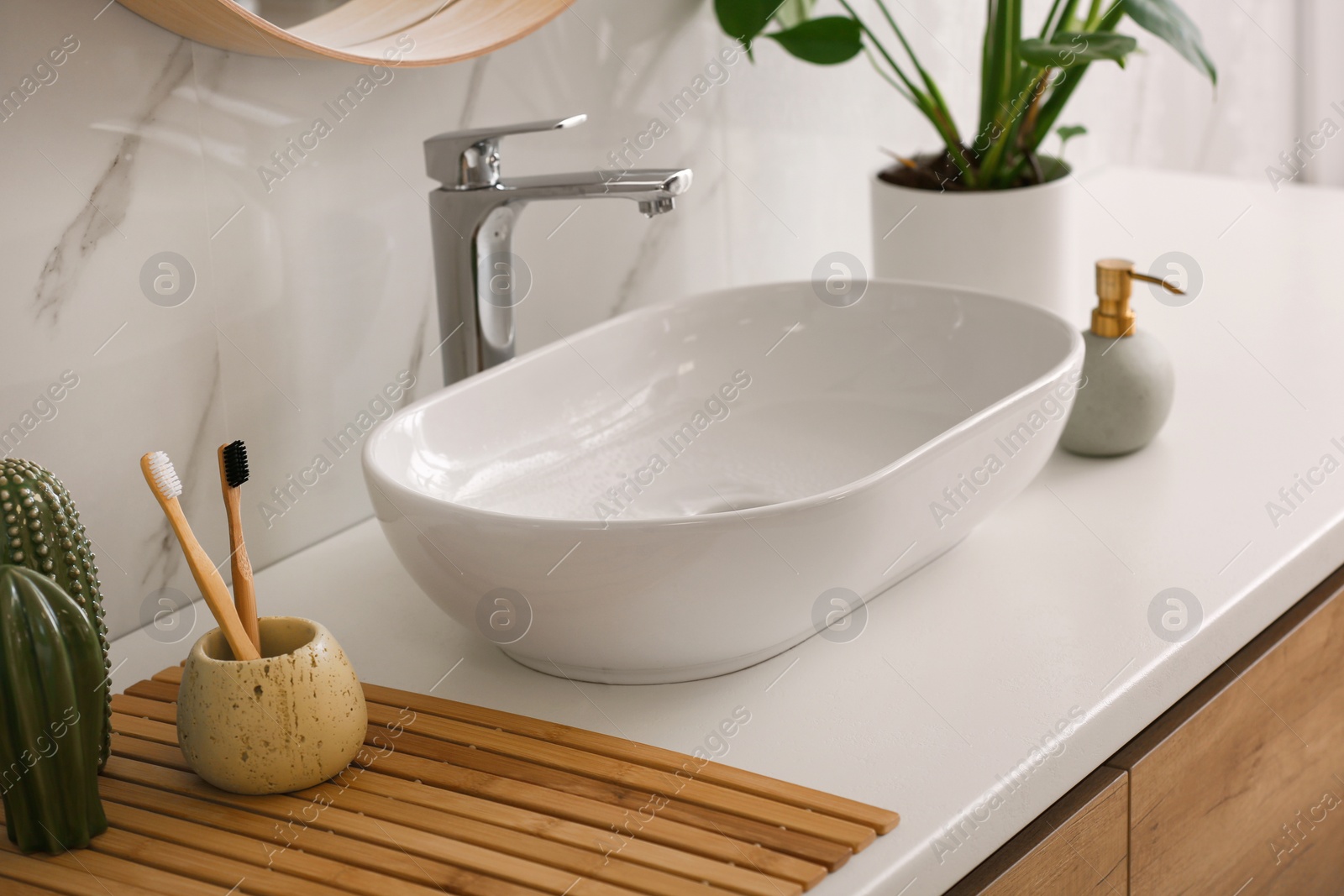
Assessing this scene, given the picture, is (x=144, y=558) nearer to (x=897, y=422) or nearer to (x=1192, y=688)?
(x=897, y=422)

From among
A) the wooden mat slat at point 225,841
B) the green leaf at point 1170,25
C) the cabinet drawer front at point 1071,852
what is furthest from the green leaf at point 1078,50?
the wooden mat slat at point 225,841

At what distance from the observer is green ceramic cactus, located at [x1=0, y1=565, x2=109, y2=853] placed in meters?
0.58

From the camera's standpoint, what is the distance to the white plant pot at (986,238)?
124cm

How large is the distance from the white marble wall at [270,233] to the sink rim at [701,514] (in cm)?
14

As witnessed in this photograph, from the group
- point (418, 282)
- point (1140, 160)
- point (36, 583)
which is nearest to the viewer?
point (36, 583)

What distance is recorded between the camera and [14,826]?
63 cm

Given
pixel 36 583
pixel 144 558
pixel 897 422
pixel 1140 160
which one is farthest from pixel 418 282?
pixel 1140 160

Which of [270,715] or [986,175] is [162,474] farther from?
[986,175]

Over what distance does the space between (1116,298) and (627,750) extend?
619 mm

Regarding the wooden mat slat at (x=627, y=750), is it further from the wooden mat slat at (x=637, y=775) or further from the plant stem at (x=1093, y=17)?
the plant stem at (x=1093, y=17)

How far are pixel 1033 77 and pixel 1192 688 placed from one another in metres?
0.64

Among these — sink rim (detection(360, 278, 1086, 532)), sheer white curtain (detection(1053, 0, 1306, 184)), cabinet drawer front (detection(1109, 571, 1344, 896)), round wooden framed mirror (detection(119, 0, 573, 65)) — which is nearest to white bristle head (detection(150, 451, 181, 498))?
sink rim (detection(360, 278, 1086, 532))

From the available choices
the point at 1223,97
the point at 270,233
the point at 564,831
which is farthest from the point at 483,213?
the point at 1223,97

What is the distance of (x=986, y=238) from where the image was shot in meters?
1.24
